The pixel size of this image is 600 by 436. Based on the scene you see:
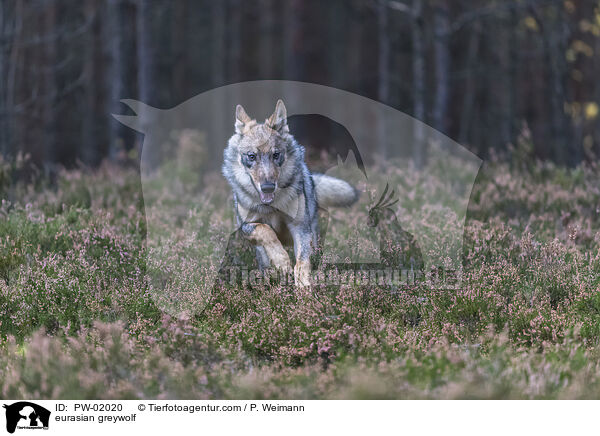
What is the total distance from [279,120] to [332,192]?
1.51 m

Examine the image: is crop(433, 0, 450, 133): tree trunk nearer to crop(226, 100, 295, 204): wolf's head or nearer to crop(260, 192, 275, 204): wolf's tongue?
crop(226, 100, 295, 204): wolf's head

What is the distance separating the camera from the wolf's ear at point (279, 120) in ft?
19.1

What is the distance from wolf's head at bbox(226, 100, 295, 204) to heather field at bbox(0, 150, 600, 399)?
0.95 m

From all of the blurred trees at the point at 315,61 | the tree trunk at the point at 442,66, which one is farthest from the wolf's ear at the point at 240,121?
the tree trunk at the point at 442,66

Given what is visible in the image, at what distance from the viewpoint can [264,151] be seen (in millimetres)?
5727

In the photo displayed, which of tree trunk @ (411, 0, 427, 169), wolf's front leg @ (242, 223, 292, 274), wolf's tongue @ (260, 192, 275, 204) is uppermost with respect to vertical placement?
tree trunk @ (411, 0, 427, 169)

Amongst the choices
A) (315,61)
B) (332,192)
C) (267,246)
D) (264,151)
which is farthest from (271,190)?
Answer: (315,61)

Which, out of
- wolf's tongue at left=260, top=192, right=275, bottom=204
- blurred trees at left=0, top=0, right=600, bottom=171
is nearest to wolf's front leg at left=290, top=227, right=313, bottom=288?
wolf's tongue at left=260, top=192, right=275, bottom=204

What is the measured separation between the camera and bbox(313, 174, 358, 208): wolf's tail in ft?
23.2

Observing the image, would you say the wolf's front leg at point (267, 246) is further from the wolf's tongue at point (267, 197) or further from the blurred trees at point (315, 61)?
the blurred trees at point (315, 61)

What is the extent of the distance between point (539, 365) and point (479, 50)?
31901mm

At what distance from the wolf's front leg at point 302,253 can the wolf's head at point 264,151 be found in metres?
0.46
